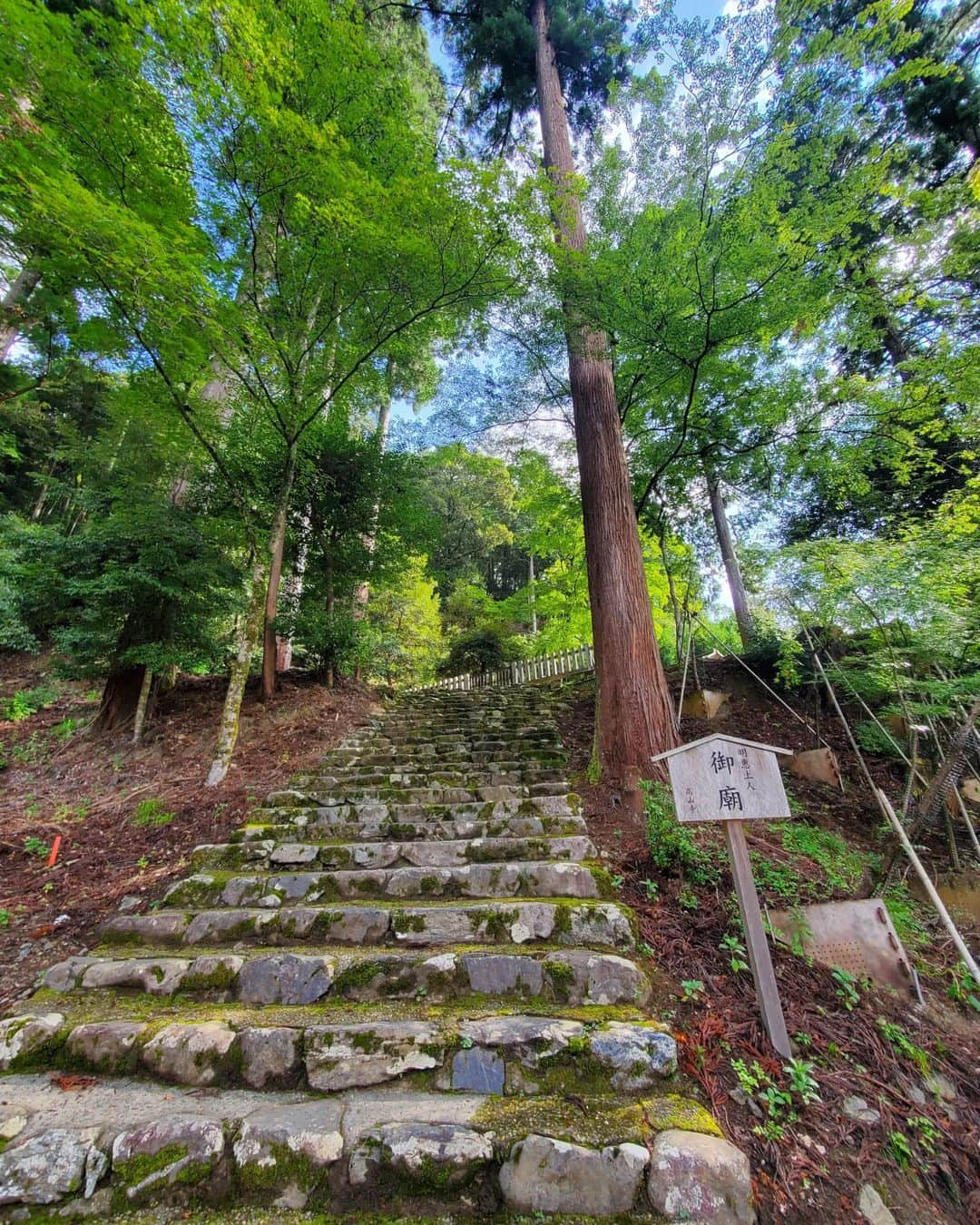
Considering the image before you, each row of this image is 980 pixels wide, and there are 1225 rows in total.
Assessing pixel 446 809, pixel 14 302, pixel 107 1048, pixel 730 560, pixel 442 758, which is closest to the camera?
pixel 107 1048

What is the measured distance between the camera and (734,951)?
7.67 feet

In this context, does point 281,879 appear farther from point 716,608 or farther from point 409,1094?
point 716,608

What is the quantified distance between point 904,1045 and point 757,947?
713mm

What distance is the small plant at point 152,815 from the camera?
392 centimetres

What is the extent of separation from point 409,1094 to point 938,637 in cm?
438

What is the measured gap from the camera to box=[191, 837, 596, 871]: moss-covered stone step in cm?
309

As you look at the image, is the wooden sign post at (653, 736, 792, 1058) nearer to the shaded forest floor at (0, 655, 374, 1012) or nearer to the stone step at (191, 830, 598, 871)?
the stone step at (191, 830, 598, 871)

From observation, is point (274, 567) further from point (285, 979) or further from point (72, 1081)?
point (72, 1081)

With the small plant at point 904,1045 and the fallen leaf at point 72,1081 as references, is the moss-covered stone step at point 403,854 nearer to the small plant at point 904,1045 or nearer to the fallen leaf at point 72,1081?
the fallen leaf at point 72,1081

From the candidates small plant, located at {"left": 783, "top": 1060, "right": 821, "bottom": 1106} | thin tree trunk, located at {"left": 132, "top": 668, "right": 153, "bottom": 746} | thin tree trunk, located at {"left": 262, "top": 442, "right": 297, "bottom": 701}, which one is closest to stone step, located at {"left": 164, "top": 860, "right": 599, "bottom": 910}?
small plant, located at {"left": 783, "top": 1060, "right": 821, "bottom": 1106}

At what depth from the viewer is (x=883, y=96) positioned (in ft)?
23.3

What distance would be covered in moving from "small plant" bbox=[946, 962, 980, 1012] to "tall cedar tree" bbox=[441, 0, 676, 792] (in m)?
1.97

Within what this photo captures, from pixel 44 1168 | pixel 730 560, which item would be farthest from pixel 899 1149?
pixel 730 560

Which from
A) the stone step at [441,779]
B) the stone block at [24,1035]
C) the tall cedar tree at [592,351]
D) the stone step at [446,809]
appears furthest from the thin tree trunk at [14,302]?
the stone block at [24,1035]
